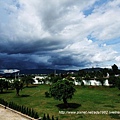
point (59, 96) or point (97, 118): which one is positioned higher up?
point (59, 96)

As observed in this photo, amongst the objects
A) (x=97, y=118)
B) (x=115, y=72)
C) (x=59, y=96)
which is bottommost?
(x=97, y=118)

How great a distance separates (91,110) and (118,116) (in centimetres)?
600

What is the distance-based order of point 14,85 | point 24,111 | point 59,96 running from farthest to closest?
point 14,85 < point 59,96 < point 24,111

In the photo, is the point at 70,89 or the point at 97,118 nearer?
the point at 97,118

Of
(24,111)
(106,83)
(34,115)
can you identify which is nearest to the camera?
(34,115)

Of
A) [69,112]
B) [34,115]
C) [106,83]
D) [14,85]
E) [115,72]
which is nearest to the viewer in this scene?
[34,115]

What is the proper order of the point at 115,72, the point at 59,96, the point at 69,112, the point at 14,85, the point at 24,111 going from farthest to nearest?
1. the point at 115,72
2. the point at 14,85
3. the point at 59,96
4. the point at 69,112
5. the point at 24,111

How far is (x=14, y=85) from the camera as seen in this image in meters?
58.3

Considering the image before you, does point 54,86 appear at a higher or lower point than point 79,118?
higher

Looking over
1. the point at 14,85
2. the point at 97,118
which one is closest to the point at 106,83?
the point at 14,85

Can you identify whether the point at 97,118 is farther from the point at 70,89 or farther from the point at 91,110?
the point at 70,89

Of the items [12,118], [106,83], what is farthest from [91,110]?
[106,83]

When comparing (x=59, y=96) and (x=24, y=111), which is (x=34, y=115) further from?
(x=59, y=96)

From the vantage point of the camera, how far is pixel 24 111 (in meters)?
31.2
